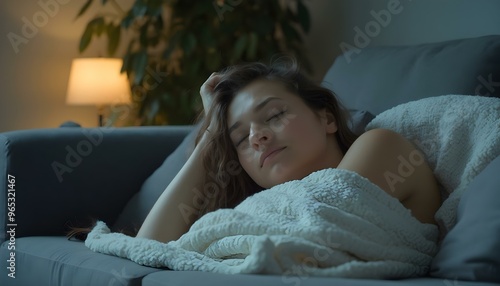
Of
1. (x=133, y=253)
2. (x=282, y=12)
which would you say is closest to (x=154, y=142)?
(x=133, y=253)

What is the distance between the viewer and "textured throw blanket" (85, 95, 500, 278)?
3.82 feet

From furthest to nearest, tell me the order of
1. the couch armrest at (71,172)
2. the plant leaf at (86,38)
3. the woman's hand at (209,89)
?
the plant leaf at (86,38) < the couch armrest at (71,172) < the woman's hand at (209,89)

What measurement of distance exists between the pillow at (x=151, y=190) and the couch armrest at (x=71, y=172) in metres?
0.07

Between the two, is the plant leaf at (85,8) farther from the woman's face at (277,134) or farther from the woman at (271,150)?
the woman's face at (277,134)

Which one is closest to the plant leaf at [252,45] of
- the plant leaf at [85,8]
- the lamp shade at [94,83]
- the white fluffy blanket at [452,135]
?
the lamp shade at [94,83]

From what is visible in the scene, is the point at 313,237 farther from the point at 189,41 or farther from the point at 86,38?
the point at 86,38

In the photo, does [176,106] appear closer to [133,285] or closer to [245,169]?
[245,169]

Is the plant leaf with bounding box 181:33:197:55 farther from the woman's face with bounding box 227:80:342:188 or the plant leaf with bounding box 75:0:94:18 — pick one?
the woman's face with bounding box 227:80:342:188

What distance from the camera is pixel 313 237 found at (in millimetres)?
1194

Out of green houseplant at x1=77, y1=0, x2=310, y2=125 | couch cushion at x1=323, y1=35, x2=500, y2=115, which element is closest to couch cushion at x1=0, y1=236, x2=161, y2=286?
couch cushion at x1=323, y1=35, x2=500, y2=115

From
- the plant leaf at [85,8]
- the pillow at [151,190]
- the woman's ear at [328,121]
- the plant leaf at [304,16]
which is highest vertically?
the plant leaf at [85,8]

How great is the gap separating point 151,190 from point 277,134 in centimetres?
63

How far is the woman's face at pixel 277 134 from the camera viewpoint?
60.2 inches

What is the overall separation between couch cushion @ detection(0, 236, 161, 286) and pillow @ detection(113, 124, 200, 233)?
0.20 meters
